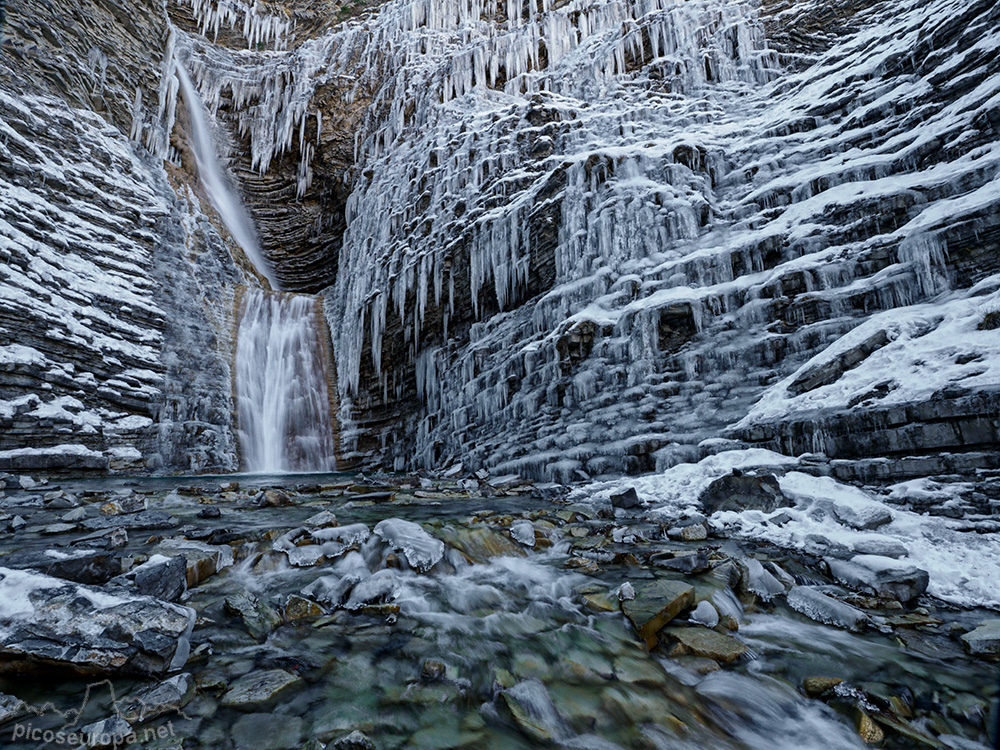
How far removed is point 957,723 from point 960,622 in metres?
1.36

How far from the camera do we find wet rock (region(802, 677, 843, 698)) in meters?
2.44

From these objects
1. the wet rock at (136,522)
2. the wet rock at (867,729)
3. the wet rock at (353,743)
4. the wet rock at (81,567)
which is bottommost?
the wet rock at (867,729)

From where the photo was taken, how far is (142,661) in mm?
2305

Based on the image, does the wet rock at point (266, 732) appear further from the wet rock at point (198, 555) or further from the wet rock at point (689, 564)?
the wet rock at point (689, 564)

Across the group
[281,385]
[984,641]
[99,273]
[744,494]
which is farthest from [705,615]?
[99,273]

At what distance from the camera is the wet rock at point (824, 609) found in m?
3.13

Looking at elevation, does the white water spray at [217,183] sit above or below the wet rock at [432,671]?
above

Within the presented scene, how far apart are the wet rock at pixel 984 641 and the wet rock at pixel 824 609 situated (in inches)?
20.2

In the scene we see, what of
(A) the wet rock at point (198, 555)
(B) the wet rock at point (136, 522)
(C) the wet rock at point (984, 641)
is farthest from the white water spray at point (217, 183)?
(C) the wet rock at point (984, 641)

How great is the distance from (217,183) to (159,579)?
92.7ft

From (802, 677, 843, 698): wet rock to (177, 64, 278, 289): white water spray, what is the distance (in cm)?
2628

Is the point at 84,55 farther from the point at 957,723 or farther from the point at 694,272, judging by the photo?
→ the point at 957,723

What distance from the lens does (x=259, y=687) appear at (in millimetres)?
2297

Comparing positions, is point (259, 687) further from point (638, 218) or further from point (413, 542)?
point (638, 218)
